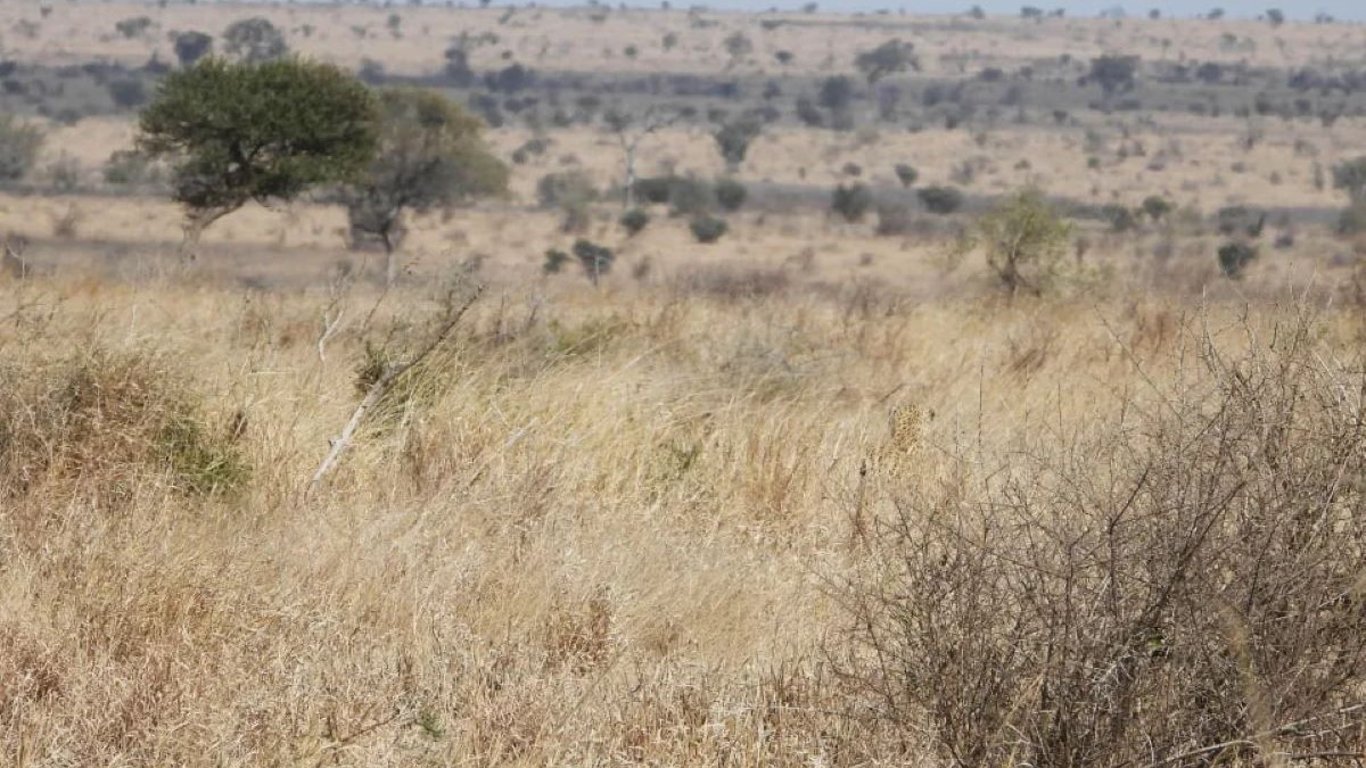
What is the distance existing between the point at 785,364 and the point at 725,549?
260 centimetres

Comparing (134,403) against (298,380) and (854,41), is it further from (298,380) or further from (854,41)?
(854,41)

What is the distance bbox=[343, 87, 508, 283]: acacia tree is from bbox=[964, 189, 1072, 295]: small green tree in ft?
64.3

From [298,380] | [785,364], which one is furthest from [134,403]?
[785,364]

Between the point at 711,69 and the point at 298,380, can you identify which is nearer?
the point at 298,380

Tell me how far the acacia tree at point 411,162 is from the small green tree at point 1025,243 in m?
19.6

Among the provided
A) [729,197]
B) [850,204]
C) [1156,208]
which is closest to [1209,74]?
[1156,208]

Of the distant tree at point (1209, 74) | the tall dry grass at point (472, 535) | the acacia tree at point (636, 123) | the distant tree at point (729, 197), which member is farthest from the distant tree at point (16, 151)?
the distant tree at point (1209, 74)

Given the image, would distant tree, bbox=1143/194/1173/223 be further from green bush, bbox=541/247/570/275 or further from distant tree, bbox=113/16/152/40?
distant tree, bbox=113/16/152/40

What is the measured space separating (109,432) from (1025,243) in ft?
44.4

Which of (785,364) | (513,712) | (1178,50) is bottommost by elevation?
(1178,50)

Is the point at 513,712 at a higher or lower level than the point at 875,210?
higher

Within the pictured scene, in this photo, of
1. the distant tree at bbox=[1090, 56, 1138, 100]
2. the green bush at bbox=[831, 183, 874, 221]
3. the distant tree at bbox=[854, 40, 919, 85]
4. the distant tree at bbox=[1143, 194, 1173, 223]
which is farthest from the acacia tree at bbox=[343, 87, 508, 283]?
the distant tree at bbox=[854, 40, 919, 85]

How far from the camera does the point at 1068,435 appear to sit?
645 cm

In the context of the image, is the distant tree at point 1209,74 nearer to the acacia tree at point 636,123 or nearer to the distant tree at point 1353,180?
the acacia tree at point 636,123
